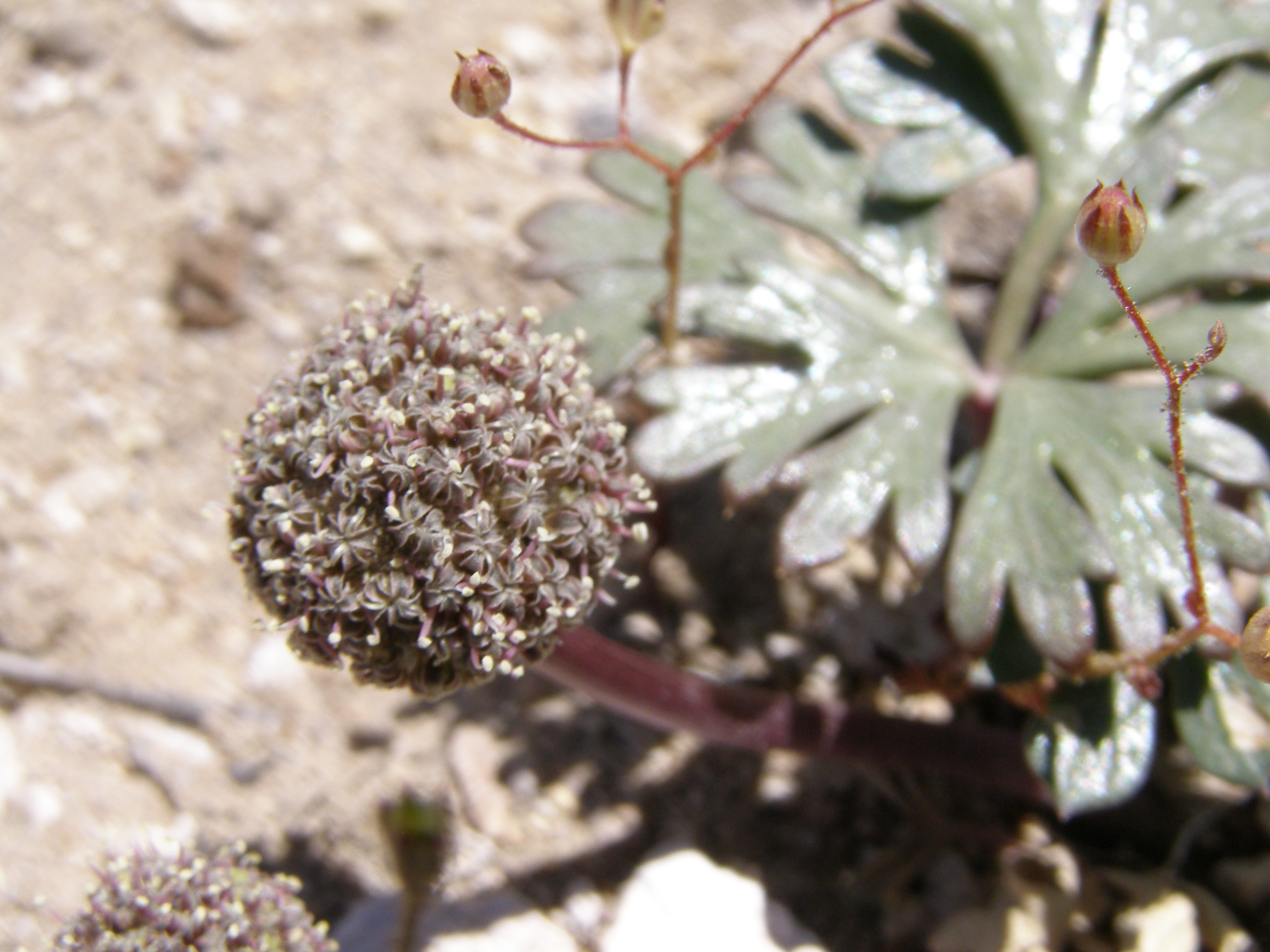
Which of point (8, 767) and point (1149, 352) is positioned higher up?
point (1149, 352)

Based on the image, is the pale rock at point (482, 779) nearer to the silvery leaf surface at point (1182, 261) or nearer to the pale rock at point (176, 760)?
the pale rock at point (176, 760)

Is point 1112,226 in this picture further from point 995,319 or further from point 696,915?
point 696,915

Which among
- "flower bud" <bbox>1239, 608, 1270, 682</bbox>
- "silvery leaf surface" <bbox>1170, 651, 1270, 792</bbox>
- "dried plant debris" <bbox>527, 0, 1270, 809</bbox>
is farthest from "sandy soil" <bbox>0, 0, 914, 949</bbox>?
"flower bud" <bbox>1239, 608, 1270, 682</bbox>

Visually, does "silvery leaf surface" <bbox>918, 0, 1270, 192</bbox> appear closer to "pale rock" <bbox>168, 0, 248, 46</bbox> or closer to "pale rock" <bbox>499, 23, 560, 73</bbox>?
"pale rock" <bbox>499, 23, 560, 73</bbox>

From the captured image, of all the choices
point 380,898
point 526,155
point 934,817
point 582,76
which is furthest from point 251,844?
point 582,76

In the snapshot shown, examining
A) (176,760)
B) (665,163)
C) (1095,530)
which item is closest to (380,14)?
(665,163)

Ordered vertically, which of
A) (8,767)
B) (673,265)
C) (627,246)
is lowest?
(8,767)

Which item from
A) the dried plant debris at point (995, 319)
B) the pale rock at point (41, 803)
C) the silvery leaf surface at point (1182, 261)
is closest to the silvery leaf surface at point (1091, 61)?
the dried plant debris at point (995, 319)
